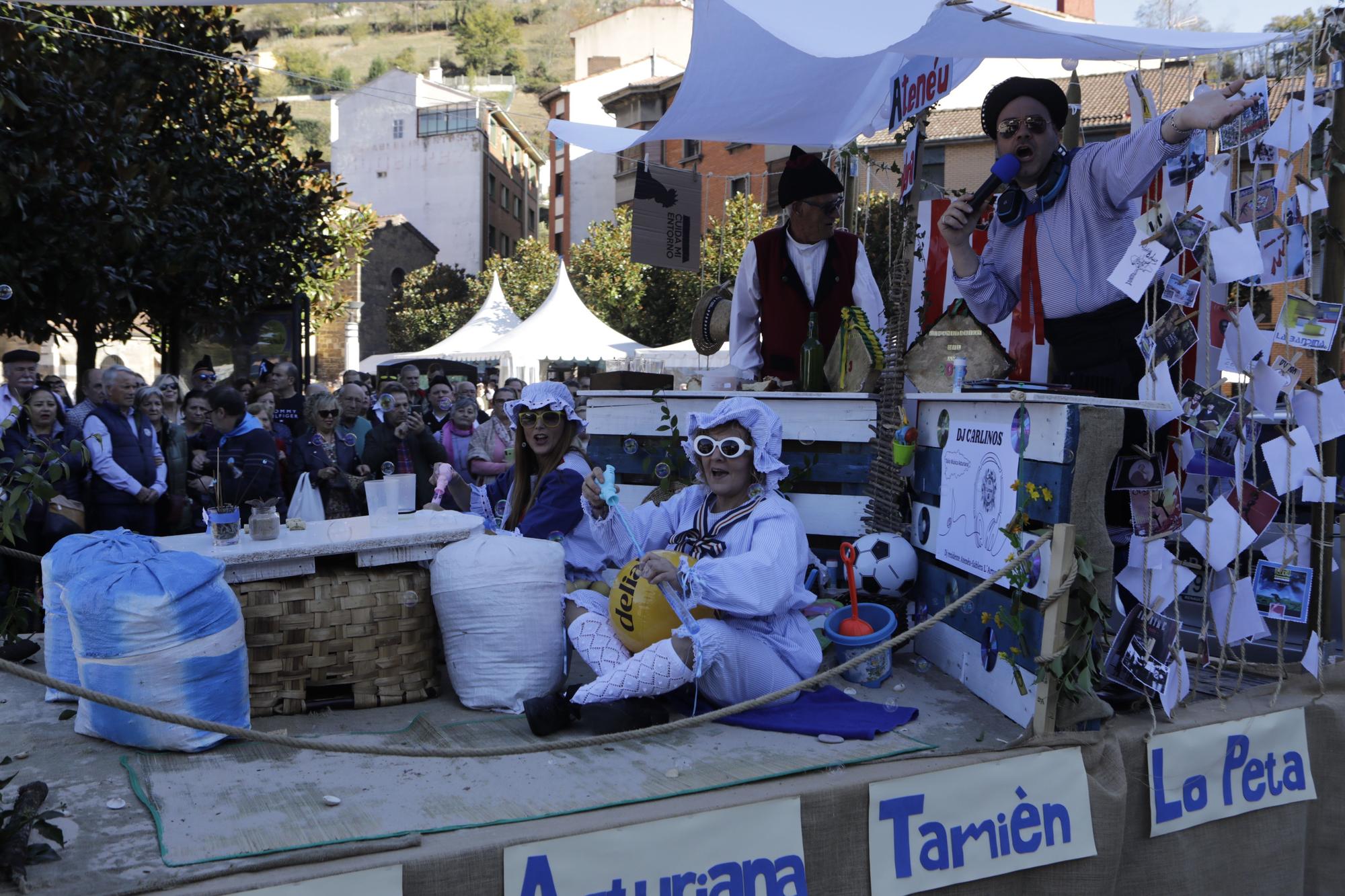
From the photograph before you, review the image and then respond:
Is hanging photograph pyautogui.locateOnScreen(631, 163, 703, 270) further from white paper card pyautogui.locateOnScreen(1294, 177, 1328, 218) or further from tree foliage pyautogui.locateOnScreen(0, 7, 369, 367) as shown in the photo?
white paper card pyautogui.locateOnScreen(1294, 177, 1328, 218)

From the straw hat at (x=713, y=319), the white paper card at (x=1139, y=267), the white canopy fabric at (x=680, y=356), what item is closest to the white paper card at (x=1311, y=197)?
the white paper card at (x=1139, y=267)

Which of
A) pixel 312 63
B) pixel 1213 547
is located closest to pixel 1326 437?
pixel 1213 547

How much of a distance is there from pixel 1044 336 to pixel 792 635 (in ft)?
5.19

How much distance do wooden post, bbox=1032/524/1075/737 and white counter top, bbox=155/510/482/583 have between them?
6.60ft

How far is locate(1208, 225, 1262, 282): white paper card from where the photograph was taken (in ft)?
10.4

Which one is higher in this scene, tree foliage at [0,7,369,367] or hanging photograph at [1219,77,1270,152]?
tree foliage at [0,7,369,367]

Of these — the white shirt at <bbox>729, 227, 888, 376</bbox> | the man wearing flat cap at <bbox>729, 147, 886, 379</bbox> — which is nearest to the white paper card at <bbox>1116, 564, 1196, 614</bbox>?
the white shirt at <bbox>729, 227, 888, 376</bbox>

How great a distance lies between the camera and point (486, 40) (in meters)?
95.2

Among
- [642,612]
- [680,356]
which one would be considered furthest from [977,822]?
[680,356]

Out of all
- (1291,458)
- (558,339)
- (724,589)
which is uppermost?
(558,339)

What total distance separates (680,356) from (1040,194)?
14.3m

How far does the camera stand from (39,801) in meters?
2.49

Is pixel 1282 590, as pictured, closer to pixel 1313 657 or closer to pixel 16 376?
pixel 1313 657

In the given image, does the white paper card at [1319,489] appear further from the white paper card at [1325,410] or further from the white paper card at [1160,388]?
the white paper card at [1160,388]
